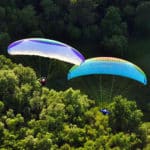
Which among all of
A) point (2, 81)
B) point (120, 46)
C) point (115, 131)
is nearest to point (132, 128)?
point (115, 131)

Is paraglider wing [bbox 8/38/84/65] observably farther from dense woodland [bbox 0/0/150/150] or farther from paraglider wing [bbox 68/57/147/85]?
dense woodland [bbox 0/0/150/150]

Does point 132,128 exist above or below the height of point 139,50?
below

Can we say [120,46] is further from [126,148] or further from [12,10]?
[126,148]

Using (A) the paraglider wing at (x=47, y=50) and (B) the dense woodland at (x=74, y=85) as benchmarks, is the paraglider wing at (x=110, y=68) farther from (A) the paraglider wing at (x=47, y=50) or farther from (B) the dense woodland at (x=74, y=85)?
(B) the dense woodland at (x=74, y=85)

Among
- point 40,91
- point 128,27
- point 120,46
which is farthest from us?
point 128,27

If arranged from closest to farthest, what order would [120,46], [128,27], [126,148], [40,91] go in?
1. [126,148]
2. [40,91]
3. [120,46]
4. [128,27]
